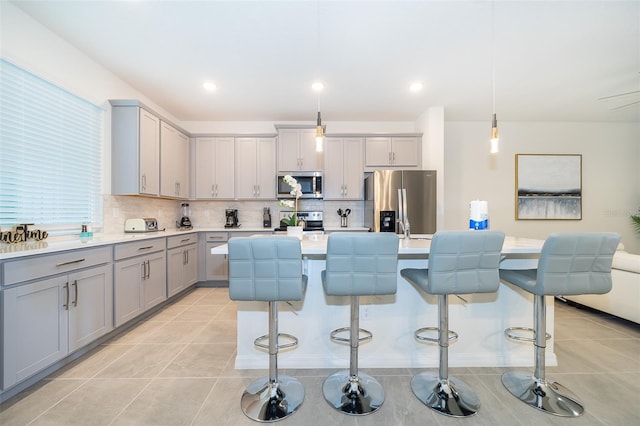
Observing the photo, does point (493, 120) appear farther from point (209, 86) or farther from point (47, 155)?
point (47, 155)

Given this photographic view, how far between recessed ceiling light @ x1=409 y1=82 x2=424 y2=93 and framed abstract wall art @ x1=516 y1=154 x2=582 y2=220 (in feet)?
8.54

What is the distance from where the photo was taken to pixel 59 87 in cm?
244

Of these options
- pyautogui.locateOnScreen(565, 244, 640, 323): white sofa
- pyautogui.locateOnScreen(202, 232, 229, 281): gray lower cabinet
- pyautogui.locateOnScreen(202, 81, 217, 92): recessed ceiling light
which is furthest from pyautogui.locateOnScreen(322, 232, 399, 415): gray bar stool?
pyautogui.locateOnScreen(202, 232, 229, 281): gray lower cabinet

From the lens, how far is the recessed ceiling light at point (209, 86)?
10.5 feet

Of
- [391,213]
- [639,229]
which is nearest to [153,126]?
[391,213]

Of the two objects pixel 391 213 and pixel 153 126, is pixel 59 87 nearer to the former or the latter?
pixel 153 126

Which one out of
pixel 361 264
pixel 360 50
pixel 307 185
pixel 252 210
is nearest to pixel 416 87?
pixel 360 50

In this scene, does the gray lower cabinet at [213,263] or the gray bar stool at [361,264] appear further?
the gray lower cabinet at [213,263]

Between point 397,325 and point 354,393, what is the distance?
592 mm

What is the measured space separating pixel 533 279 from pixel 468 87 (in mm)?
2674

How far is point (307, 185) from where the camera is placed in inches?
166

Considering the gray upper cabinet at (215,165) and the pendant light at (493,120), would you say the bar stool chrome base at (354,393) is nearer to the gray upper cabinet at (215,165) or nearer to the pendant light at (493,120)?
the pendant light at (493,120)

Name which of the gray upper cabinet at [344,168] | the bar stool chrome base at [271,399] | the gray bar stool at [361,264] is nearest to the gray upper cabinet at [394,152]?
the gray upper cabinet at [344,168]

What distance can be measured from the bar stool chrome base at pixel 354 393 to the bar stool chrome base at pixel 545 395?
90 cm
